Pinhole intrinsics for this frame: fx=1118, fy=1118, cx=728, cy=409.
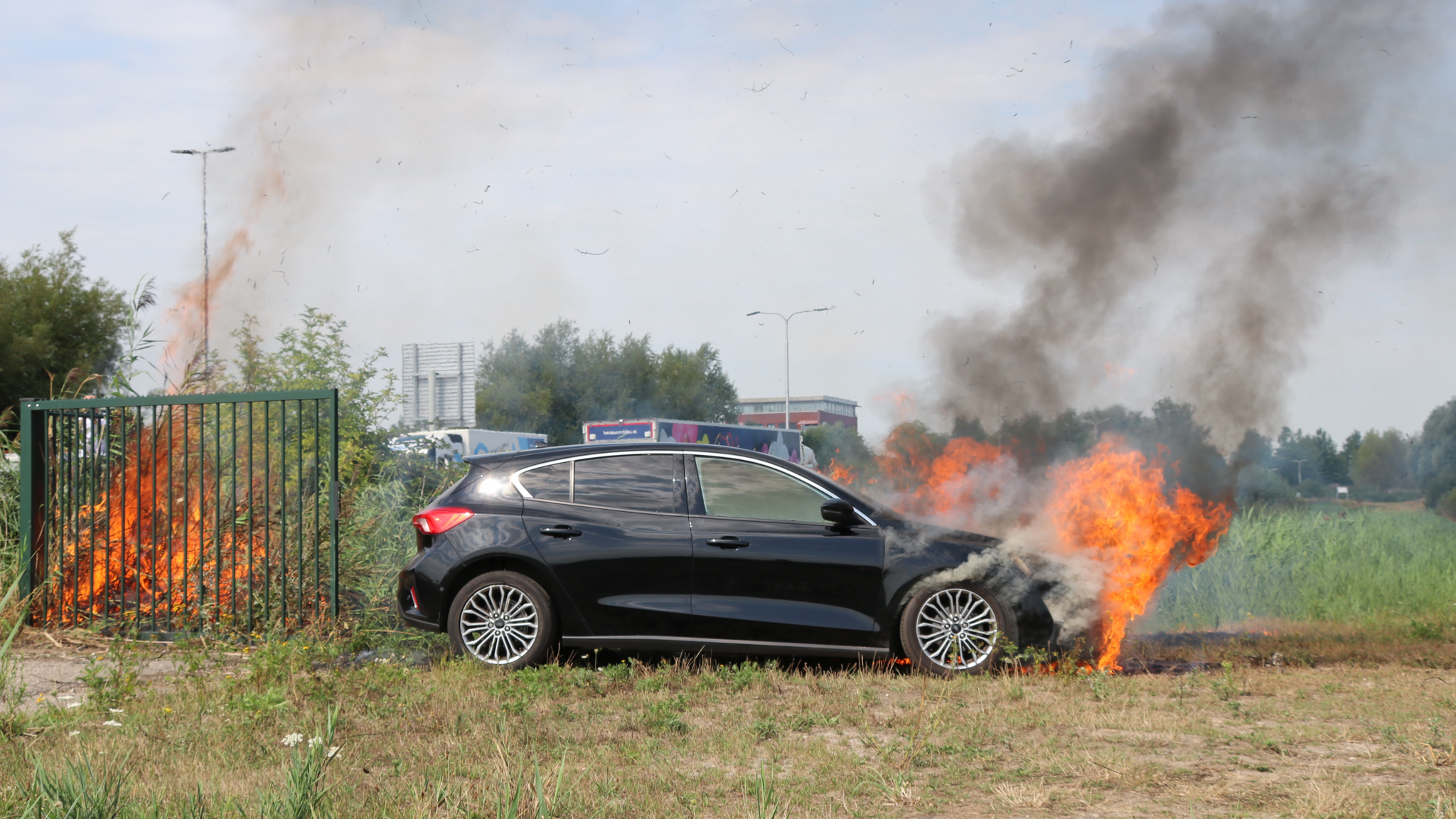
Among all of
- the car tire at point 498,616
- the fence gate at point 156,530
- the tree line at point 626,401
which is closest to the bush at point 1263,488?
the tree line at point 626,401

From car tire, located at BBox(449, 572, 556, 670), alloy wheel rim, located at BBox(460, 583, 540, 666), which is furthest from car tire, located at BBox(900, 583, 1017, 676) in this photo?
alloy wheel rim, located at BBox(460, 583, 540, 666)

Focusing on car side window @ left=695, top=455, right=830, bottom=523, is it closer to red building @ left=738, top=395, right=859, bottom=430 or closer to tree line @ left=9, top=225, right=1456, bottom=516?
tree line @ left=9, top=225, right=1456, bottom=516

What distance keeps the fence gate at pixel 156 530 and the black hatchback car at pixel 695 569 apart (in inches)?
57.1

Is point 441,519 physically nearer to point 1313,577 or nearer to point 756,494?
point 756,494

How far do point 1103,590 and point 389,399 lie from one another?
800 cm

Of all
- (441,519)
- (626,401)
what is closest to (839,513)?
(441,519)

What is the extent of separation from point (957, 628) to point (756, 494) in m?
1.64

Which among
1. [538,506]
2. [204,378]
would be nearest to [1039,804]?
[538,506]

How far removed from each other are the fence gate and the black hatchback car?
145 cm

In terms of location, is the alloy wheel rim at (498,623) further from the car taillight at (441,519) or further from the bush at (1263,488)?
the bush at (1263,488)

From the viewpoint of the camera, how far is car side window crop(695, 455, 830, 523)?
7.82 meters

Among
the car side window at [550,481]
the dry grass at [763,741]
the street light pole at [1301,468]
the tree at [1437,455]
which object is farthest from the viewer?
the tree at [1437,455]

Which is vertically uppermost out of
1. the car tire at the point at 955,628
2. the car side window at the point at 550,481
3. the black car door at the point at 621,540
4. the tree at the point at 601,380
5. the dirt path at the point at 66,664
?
the tree at the point at 601,380

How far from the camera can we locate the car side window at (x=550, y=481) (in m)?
8.05
